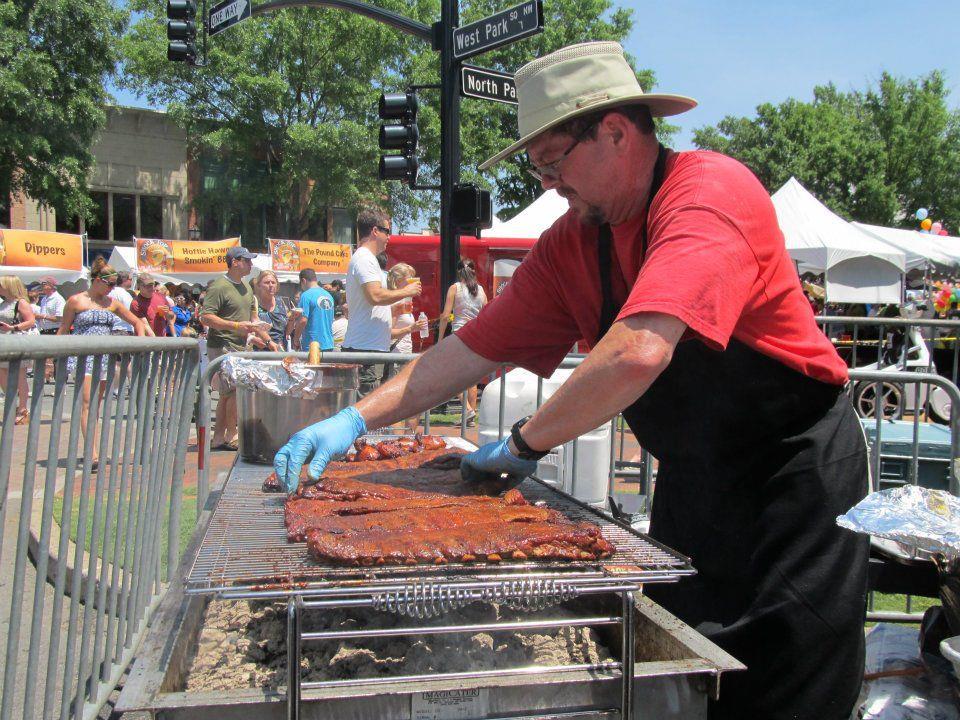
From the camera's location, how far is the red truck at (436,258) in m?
15.0

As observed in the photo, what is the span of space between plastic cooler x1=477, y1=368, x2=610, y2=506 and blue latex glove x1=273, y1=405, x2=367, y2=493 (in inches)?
104

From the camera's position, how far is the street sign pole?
8.93 m

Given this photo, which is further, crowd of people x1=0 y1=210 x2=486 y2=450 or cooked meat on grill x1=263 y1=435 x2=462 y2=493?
crowd of people x1=0 y1=210 x2=486 y2=450

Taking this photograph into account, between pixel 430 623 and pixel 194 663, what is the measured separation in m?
0.57

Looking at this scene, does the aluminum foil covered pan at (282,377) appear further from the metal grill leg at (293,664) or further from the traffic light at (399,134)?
the traffic light at (399,134)

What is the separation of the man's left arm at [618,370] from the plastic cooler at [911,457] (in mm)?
3617

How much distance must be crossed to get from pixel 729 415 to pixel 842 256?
16885mm

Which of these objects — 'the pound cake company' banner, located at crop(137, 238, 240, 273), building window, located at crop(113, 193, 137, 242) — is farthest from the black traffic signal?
building window, located at crop(113, 193, 137, 242)

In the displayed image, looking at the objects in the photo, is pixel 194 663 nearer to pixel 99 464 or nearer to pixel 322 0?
pixel 99 464

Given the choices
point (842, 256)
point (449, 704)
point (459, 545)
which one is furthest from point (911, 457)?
point (842, 256)

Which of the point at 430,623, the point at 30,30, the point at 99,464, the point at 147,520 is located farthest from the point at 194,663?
the point at 30,30

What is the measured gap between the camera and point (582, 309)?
7.88 feet

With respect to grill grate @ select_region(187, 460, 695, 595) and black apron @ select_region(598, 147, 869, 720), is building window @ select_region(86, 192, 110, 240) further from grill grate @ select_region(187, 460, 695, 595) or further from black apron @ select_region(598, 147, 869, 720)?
black apron @ select_region(598, 147, 869, 720)

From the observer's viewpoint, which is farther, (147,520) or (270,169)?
(270,169)
